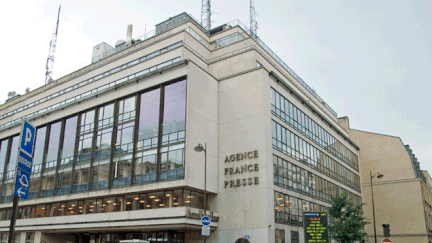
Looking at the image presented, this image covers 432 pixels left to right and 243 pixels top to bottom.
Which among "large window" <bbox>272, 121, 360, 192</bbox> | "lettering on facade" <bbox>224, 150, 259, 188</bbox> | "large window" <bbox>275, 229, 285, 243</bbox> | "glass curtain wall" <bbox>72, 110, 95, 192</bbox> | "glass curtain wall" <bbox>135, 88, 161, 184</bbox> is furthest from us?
"glass curtain wall" <bbox>72, 110, 95, 192</bbox>

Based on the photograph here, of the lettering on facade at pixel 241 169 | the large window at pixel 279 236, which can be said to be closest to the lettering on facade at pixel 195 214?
the lettering on facade at pixel 241 169

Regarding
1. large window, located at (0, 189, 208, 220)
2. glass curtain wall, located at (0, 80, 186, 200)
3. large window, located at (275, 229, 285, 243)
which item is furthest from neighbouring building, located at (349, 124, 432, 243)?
glass curtain wall, located at (0, 80, 186, 200)

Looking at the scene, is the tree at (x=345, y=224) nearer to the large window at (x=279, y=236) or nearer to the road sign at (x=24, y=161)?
the large window at (x=279, y=236)

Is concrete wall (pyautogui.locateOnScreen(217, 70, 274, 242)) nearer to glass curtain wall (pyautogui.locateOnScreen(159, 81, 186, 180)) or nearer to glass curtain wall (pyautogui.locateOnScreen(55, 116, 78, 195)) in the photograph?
glass curtain wall (pyautogui.locateOnScreen(159, 81, 186, 180))

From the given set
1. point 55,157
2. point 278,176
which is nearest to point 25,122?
point 278,176

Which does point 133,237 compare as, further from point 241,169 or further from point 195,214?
point 241,169

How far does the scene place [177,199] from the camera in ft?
112

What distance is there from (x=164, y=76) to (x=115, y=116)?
288 inches

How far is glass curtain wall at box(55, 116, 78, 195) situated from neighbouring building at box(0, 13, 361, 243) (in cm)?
15

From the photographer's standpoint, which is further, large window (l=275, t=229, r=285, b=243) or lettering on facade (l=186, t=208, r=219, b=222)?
large window (l=275, t=229, r=285, b=243)

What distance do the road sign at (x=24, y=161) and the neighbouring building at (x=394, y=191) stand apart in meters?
63.4

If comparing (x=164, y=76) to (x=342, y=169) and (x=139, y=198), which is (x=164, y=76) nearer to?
(x=139, y=198)

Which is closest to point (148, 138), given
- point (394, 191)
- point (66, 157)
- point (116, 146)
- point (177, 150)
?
point (177, 150)

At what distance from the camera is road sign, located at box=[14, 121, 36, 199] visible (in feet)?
35.6
